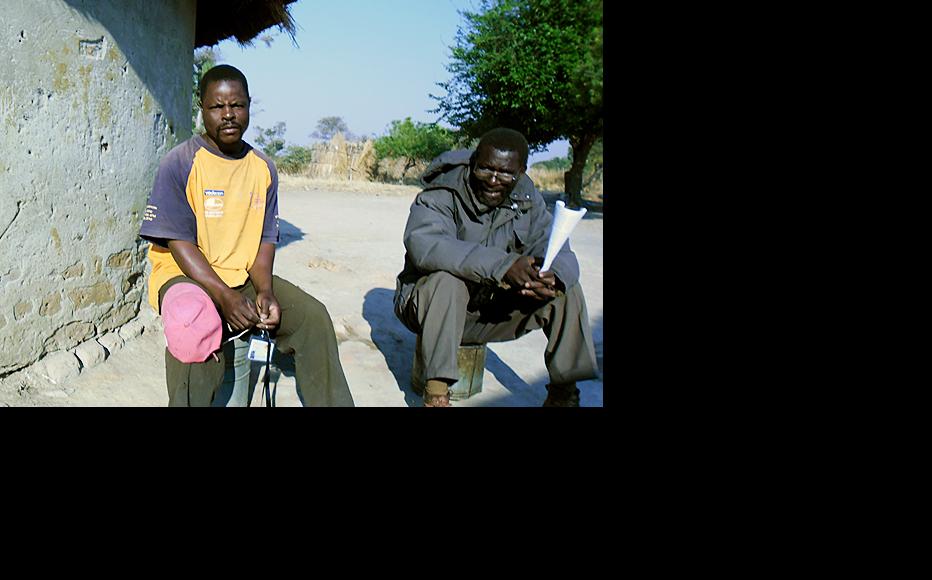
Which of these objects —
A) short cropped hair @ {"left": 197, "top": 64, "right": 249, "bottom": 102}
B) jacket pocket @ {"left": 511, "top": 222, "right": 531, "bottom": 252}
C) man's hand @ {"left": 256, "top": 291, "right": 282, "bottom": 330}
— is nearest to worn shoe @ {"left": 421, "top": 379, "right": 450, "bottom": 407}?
man's hand @ {"left": 256, "top": 291, "right": 282, "bottom": 330}

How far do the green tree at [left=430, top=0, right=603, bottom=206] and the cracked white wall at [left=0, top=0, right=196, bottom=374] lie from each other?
1044 cm

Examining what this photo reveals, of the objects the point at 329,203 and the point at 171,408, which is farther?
the point at 329,203

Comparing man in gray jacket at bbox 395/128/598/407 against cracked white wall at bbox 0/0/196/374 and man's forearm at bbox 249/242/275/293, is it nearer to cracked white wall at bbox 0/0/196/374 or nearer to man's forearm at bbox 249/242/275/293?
man's forearm at bbox 249/242/275/293

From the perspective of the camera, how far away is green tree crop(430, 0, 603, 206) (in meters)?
13.3

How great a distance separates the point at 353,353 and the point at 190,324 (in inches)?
59.8

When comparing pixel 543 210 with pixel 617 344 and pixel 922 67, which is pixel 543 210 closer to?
pixel 617 344

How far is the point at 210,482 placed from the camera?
1940mm

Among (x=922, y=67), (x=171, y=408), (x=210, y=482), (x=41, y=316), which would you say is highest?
(x=922, y=67)

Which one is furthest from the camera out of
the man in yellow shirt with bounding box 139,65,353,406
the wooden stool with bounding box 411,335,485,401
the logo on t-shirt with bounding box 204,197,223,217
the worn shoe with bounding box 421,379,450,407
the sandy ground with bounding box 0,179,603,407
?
the wooden stool with bounding box 411,335,485,401

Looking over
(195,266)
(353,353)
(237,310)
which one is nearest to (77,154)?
(195,266)

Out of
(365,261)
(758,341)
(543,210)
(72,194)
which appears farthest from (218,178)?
(365,261)

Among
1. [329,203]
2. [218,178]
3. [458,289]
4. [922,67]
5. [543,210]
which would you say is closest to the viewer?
[922,67]

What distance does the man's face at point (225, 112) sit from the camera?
8.00ft

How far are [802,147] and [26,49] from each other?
106 inches
